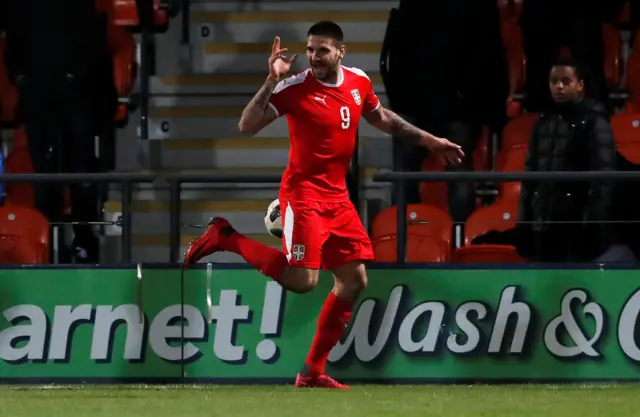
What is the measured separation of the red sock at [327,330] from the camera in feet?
26.1

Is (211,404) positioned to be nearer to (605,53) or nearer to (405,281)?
(405,281)

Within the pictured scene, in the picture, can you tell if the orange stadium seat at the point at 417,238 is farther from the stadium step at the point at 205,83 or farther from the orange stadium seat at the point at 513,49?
the stadium step at the point at 205,83

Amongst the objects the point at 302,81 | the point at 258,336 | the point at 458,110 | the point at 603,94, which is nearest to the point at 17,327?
the point at 258,336

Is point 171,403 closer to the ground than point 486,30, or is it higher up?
closer to the ground

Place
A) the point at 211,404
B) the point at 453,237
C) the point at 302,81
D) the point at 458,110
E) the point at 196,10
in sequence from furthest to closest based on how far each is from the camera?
1. the point at 196,10
2. the point at 458,110
3. the point at 453,237
4. the point at 302,81
5. the point at 211,404

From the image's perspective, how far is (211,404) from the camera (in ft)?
23.8

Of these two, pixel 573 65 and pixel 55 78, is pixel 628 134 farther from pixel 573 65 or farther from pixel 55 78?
pixel 55 78

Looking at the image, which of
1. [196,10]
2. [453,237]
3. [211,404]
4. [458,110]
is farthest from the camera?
[196,10]

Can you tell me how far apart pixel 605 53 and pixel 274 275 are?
3793mm

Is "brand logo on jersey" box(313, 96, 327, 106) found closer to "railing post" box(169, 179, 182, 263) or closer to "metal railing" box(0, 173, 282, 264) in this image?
"metal railing" box(0, 173, 282, 264)

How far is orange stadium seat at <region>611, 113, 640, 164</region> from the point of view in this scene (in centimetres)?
984

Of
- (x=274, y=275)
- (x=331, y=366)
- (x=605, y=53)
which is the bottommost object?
(x=331, y=366)

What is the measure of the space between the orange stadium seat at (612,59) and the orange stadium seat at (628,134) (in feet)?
2.20

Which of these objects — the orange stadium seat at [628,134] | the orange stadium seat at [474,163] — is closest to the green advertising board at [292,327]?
the orange stadium seat at [628,134]
